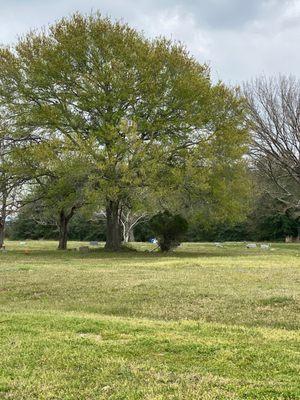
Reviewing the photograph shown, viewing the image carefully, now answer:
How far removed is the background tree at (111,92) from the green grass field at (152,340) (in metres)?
14.3

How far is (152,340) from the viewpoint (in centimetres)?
621

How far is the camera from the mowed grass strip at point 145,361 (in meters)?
4.39

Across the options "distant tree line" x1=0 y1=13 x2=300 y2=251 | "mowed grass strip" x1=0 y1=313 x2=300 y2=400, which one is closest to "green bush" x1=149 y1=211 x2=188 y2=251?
"distant tree line" x1=0 y1=13 x2=300 y2=251

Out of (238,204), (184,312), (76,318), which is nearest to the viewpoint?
(76,318)

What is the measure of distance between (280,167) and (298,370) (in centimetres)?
3505

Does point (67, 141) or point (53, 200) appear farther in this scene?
point (53, 200)

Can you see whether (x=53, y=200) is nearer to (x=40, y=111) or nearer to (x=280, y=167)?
(x=40, y=111)

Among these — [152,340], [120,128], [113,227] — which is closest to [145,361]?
[152,340]

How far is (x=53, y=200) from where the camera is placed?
1115 inches

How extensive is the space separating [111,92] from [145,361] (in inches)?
866

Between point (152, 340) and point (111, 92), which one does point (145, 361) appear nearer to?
point (152, 340)

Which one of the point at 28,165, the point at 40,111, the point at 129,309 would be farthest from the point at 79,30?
the point at 129,309

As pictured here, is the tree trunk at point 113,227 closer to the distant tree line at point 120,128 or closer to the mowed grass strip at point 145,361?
the distant tree line at point 120,128

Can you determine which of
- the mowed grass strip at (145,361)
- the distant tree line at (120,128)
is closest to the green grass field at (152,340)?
the mowed grass strip at (145,361)
